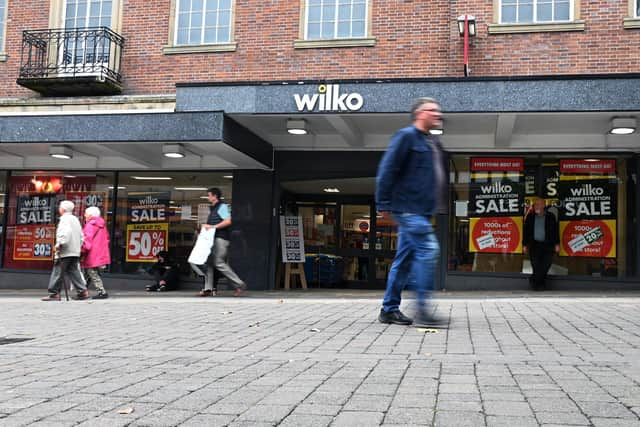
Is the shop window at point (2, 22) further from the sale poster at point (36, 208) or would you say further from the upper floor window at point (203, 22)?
the upper floor window at point (203, 22)

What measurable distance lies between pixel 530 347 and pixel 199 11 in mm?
11385

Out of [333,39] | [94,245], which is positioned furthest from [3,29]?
[333,39]

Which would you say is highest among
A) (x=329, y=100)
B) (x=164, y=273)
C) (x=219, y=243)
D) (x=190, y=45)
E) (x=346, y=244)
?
(x=190, y=45)

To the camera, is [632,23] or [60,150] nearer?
[632,23]

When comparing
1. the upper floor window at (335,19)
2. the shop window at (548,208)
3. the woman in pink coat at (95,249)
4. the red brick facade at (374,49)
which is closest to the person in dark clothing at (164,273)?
the woman in pink coat at (95,249)

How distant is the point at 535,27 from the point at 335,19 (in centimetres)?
390

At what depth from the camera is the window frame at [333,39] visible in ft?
42.0

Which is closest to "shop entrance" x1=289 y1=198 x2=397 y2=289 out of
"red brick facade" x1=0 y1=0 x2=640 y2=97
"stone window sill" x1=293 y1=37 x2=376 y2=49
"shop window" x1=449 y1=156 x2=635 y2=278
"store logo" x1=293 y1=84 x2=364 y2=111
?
"shop window" x1=449 y1=156 x2=635 y2=278

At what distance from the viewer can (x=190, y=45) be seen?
13703 millimetres

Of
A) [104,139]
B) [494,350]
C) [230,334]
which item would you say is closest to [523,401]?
[494,350]

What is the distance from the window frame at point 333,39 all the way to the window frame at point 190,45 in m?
1.43

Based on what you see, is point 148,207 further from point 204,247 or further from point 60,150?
point 204,247

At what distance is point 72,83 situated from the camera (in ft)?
45.1

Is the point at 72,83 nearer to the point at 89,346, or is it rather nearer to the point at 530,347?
the point at 89,346
